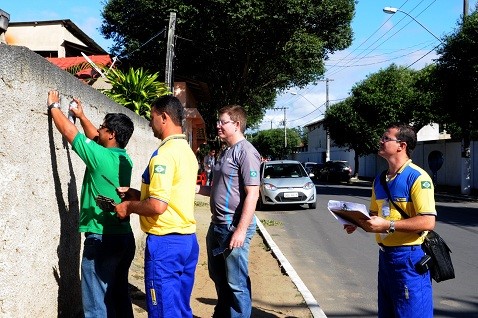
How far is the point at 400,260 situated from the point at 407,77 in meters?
33.9

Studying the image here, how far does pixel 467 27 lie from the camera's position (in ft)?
67.3

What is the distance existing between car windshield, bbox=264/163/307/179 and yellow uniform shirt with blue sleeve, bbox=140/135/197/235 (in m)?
13.5

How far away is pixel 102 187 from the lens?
148 inches

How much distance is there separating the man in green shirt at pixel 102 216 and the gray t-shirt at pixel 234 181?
803 mm

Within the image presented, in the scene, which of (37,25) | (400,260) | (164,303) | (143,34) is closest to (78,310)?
(164,303)

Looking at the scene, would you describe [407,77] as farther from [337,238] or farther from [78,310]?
[78,310]

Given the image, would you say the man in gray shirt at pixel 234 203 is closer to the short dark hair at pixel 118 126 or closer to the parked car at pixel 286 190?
the short dark hair at pixel 118 126

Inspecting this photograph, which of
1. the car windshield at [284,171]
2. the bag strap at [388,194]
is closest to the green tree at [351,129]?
the car windshield at [284,171]

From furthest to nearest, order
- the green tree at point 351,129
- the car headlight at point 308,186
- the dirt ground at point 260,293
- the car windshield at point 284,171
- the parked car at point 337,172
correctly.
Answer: the parked car at point 337,172
the green tree at point 351,129
the car windshield at point 284,171
the car headlight at point 308,186
the dirt ground at point 260,293

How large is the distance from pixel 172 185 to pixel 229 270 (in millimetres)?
1196

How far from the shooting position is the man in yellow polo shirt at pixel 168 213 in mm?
3326

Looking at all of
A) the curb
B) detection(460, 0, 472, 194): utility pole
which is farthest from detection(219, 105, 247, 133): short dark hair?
detection(460, 0, 472, 194): utility pole

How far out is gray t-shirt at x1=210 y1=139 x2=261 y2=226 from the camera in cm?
436

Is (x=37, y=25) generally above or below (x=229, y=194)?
above
